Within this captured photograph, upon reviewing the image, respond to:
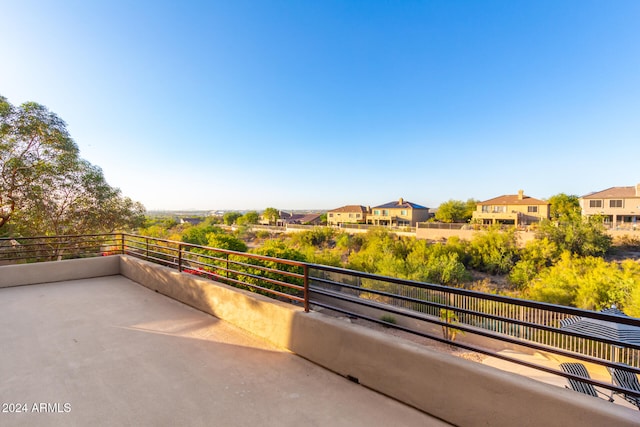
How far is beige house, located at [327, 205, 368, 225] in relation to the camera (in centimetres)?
5240

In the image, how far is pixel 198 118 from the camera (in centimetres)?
1384

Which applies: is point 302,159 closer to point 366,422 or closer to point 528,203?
point 366,422

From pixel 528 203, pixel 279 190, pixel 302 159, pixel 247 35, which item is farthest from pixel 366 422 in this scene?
pixel 528 203

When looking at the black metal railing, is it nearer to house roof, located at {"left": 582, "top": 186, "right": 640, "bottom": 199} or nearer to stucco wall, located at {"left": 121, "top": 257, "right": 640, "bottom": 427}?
stucco wall, located at {"left": 121, "top": 257, "right": 640, "bottom": 427}

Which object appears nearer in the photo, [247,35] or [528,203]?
[247,35]

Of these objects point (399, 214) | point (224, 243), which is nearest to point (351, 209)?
point (399, 214)

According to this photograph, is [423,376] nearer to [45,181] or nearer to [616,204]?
[45,181]

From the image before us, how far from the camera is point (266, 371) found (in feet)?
7.15

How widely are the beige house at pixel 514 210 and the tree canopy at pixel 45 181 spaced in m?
41.5

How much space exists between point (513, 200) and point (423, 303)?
44.8 m

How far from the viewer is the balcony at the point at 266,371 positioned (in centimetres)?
149

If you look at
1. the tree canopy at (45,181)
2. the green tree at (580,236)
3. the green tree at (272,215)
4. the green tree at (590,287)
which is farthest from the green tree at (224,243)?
the green tree at (272,215)

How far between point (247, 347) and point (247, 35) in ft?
34.7

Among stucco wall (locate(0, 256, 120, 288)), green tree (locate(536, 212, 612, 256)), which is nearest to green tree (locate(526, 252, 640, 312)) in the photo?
green tree (locate(536, 212, 612, 256))
